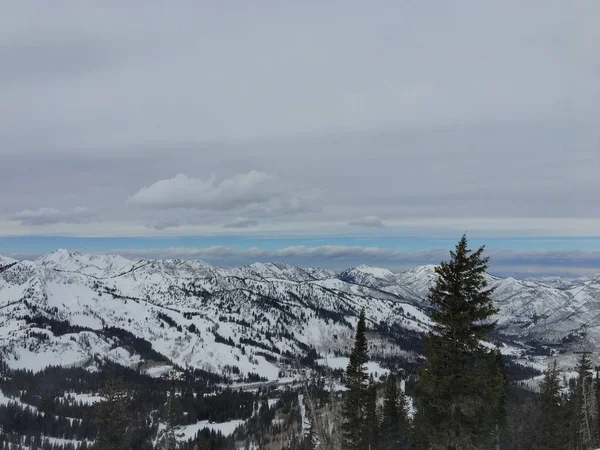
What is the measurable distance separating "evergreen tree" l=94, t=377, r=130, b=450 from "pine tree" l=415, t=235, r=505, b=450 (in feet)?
119

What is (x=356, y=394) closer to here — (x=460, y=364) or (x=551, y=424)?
(x=460, y=364)

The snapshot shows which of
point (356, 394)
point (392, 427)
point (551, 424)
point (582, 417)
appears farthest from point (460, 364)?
point (582, 417)

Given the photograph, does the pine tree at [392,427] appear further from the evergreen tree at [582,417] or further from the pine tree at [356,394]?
the evergreen tree at [582,417]

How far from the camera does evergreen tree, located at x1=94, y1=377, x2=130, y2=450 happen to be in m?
45.6

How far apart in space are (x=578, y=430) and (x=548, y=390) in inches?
804

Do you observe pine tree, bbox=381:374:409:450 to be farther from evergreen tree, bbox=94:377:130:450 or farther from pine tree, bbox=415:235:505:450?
pine tree, bbox=415:235:505:450

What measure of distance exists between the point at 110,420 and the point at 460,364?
39.5 meters

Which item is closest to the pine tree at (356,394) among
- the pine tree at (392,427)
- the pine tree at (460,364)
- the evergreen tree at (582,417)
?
the pine tree at (460,364)

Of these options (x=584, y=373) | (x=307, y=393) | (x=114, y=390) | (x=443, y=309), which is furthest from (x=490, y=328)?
(x=584, y=373)

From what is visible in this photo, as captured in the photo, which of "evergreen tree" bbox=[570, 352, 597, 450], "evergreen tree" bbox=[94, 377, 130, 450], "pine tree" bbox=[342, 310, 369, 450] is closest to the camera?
"pine tree" bbox=[342, 310, 369, 450]

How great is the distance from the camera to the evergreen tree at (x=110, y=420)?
149 ft

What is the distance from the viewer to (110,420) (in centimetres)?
4597

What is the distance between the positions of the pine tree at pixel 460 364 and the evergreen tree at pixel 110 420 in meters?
36.3

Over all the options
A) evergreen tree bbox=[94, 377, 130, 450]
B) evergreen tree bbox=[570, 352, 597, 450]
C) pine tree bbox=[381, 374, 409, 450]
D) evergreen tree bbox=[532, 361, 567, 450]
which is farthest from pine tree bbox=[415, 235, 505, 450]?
evergreen tree bbox=[570, 352, 597, 450]
